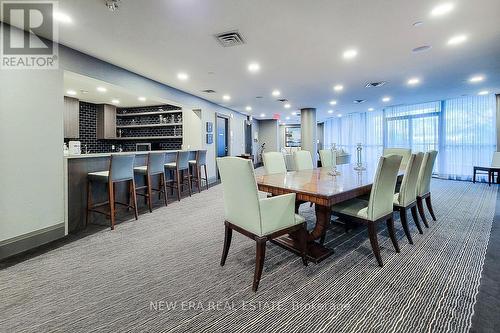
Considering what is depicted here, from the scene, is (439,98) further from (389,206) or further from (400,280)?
(400,280)

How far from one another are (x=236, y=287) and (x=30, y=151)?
2.86 m

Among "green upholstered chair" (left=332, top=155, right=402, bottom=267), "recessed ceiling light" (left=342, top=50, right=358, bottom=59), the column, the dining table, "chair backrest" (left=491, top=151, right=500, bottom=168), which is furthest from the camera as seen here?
the column

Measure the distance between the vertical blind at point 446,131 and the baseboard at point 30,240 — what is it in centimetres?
701

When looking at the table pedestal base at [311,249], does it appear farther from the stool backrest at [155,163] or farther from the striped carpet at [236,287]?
the stool backrest at [155,163]

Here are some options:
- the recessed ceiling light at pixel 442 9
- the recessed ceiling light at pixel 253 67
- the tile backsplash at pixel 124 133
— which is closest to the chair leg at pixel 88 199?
the recessed ceiling light at pixel 253 67

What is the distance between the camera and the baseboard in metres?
2.46

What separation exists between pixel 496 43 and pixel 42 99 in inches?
238

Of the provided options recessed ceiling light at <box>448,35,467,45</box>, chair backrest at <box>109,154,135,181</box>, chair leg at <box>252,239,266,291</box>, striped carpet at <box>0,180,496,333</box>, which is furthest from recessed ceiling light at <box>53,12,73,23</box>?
recessed ceiling light at <box>448,35,467,45</box>

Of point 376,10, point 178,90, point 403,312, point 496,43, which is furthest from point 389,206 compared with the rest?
point 178,90

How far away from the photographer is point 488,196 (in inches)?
197

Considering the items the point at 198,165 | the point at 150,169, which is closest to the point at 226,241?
the point at 150,169

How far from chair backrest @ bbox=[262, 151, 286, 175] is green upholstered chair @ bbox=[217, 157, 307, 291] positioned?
4.72ft

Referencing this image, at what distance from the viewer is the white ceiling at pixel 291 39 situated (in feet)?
7.66

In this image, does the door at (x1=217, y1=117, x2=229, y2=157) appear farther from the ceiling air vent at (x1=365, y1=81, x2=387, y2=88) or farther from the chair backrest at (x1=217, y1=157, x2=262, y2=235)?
the chair backrest at (x1=217, y1=157, x2=262, y2=235)
